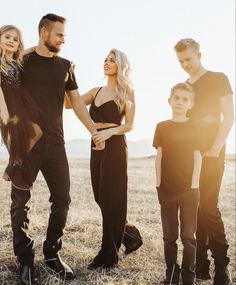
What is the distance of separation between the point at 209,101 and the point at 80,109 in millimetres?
1519

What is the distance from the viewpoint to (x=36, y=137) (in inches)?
186

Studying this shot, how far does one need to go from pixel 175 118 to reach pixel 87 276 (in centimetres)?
203

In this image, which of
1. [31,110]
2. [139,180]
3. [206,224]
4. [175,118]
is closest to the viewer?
[31,110]

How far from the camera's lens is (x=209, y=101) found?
17.4 ft

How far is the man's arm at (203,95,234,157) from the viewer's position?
17.2 ft

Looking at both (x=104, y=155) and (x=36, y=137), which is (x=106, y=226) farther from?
(x=36, y=137)

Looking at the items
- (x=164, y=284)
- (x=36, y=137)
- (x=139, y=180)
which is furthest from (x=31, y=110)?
A: (x=139, y=180)

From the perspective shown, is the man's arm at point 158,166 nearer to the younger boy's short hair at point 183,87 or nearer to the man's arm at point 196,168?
the man's arm at point 196,168

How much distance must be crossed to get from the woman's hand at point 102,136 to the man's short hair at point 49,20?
53.1 inches

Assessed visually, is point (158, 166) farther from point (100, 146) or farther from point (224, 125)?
point (224, 125)

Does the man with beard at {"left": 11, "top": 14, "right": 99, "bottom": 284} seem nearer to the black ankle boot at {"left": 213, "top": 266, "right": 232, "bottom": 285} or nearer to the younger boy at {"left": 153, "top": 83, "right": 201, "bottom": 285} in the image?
the younger boy at {"left": 153, "top": 83, "right": 201, "bottom": 285}

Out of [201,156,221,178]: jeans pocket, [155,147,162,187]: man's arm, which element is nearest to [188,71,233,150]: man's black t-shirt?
[201,156,221,178]: jeans pocket

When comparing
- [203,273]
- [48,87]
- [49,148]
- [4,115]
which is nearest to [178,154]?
[49,148]

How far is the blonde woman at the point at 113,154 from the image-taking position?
5.52 m
